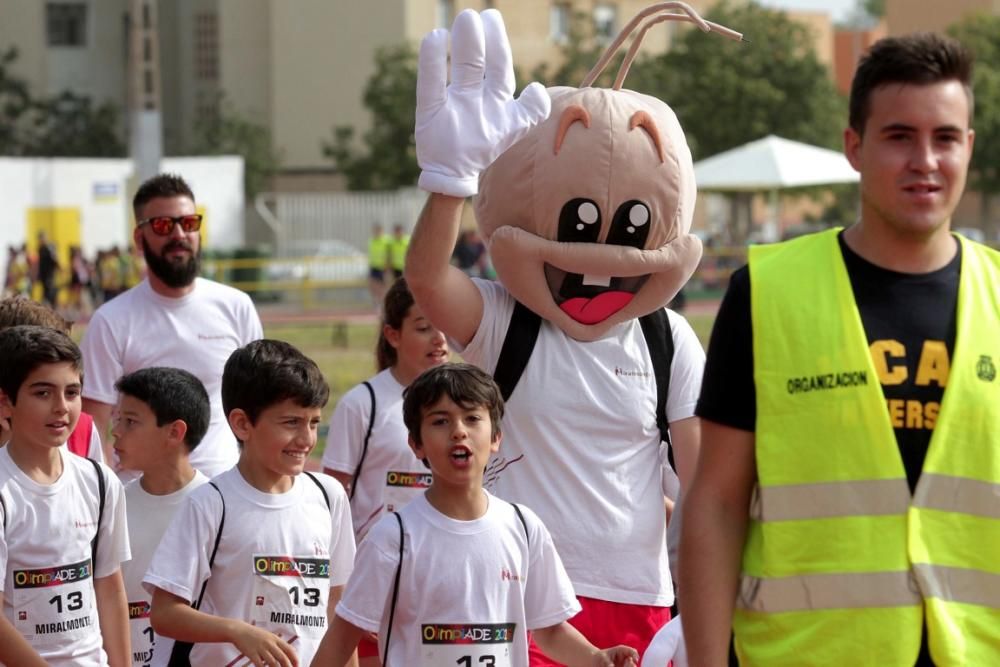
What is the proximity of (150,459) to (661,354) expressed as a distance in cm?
191

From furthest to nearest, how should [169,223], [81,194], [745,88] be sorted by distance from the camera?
1. [745,88]
2. [81,194]
3. [169,223]

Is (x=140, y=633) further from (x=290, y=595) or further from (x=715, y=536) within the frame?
(x=715, y=536)

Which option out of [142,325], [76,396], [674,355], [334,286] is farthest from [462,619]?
[334,286]

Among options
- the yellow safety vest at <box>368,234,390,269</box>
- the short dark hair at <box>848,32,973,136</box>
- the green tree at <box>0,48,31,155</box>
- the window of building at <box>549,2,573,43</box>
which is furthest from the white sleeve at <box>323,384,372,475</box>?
the window of building at <box>549,2,573,43</box>

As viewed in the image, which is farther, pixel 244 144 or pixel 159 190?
pixel 244 144

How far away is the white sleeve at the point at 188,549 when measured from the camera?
5055mm

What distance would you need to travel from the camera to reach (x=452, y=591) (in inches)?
187

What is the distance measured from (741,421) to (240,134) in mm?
46146

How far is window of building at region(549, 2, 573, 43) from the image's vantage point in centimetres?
5562

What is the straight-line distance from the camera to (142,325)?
23.4 feet

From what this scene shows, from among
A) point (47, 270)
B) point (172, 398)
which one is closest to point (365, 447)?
point (172, 398)

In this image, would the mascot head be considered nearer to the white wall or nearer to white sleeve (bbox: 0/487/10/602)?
white sleeve (bbox: 0/487/10/602)

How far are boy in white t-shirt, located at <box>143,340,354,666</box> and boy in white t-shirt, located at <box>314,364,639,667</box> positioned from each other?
0.46m

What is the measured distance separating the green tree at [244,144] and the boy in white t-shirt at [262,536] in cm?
4266
